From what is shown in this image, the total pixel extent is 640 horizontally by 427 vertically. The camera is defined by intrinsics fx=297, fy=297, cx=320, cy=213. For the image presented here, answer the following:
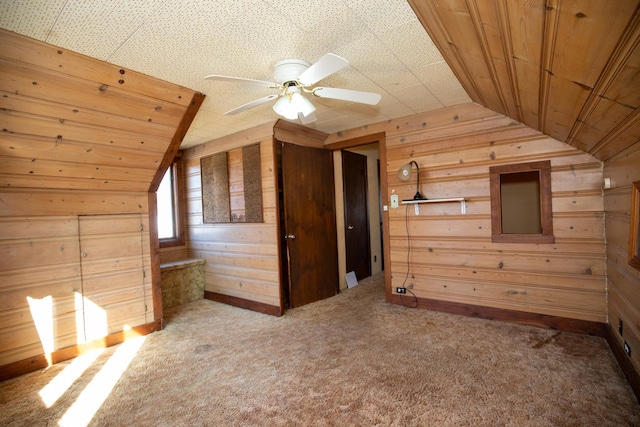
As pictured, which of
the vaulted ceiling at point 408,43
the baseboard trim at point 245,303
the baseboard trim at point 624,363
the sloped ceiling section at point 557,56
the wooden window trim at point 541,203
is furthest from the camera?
the baseboard trim at point 245,303

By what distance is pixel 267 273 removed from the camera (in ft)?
12.2

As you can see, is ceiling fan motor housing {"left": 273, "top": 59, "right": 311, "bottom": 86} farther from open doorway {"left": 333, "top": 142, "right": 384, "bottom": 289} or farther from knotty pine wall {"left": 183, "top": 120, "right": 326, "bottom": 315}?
open doorway {"left": 333, "top": 142, "right": 384, "bottom": 289}

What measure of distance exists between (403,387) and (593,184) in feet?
8.02

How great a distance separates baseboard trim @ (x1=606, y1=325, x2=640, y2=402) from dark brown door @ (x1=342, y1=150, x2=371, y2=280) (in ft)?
10.00

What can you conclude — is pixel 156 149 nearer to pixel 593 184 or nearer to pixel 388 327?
pixel 388 327

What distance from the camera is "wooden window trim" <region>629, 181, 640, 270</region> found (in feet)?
5.87

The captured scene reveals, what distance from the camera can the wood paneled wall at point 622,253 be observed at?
1.87 m

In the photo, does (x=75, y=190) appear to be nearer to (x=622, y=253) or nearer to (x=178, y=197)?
(x=178, y=197)

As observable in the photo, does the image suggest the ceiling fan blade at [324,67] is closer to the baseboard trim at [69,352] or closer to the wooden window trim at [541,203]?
the wooden window trim at [541,203]

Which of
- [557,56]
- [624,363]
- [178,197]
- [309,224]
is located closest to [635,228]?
[624,363]

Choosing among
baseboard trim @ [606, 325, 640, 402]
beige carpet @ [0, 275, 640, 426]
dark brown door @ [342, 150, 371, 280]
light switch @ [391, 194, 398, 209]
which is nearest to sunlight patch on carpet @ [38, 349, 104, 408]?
beige carpet @ [0, 275, 640, 426]

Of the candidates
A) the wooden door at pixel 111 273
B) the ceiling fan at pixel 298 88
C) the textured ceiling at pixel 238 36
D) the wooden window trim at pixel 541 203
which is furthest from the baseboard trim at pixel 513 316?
the wooden door at pixel 111 273

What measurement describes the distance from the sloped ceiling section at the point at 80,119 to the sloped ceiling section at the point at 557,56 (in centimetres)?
211

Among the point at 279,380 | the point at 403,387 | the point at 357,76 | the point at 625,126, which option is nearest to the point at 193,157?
the point at 357,76
